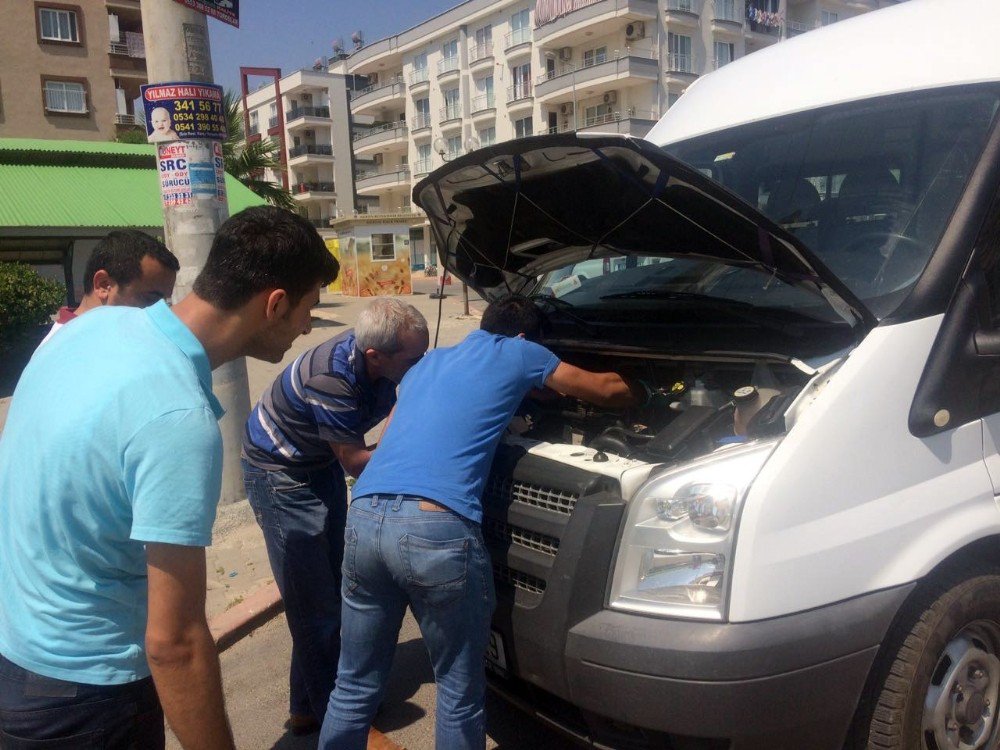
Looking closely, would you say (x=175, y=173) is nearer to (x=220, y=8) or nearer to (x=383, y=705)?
(x=220, y=8)

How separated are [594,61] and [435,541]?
47682mm

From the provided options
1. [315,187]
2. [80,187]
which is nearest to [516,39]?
[315,187]

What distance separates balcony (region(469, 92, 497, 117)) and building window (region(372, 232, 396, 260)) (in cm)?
2778

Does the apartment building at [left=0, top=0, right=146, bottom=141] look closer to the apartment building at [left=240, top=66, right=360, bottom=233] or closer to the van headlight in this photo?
the apartment building at [left=240, top=66, right=360, bottom=233]

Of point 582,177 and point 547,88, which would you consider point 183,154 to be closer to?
point 582,177

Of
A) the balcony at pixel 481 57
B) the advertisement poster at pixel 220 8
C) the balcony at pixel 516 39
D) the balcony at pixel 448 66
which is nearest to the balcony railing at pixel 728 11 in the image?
the balcony at pixel 516 39

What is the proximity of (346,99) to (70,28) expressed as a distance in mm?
30151

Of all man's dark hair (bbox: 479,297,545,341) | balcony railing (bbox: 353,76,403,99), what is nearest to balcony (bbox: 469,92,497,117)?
balcony railing (bbox: 353,76,403,99)

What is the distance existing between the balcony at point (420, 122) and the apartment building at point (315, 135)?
856 centimetres

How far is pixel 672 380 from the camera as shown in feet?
11.4

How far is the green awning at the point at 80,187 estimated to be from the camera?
51.4ft

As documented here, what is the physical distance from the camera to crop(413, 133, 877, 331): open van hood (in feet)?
8.70

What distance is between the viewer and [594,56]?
46.5 m

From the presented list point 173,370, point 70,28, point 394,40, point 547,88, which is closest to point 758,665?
point 173,370
